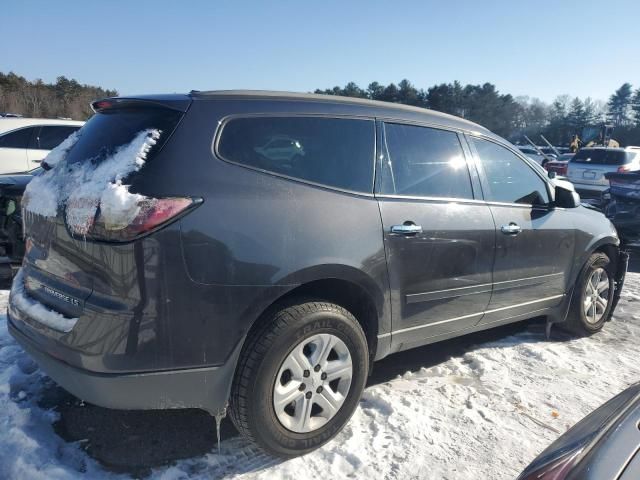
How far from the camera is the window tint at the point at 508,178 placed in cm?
370

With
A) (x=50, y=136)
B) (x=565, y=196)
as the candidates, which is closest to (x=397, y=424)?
(x=565, y=196)

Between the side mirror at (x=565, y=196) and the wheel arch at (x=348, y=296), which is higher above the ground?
the side mirror at (x=565, y=196)

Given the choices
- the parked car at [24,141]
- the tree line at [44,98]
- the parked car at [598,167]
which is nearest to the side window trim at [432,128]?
the parked car at [24,141]

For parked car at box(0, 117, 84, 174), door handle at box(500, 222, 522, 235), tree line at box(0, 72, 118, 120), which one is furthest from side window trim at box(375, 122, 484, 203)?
tree line at box(0, 72, 118, 120)

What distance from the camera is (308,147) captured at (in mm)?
2744

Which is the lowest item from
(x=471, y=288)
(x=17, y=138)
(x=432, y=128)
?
(x=471, y=288)

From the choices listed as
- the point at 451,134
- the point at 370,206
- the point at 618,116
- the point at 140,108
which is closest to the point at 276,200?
the point at 370,206

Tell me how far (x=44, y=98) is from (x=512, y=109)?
52.1 meters

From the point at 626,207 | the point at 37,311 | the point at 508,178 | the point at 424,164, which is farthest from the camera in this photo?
the point at 626,207

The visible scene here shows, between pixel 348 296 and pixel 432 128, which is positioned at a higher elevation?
pixel 432 128

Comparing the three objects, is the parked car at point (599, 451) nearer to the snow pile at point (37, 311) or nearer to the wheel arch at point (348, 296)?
the wheel arch at point (348, 296)

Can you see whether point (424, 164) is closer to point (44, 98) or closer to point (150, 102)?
point (150, 102)

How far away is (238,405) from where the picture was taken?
2447mm

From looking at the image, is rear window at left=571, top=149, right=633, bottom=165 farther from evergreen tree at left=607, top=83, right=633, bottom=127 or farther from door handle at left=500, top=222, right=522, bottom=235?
evergreen tree at left=607, top=83, right=633, bottom=127
